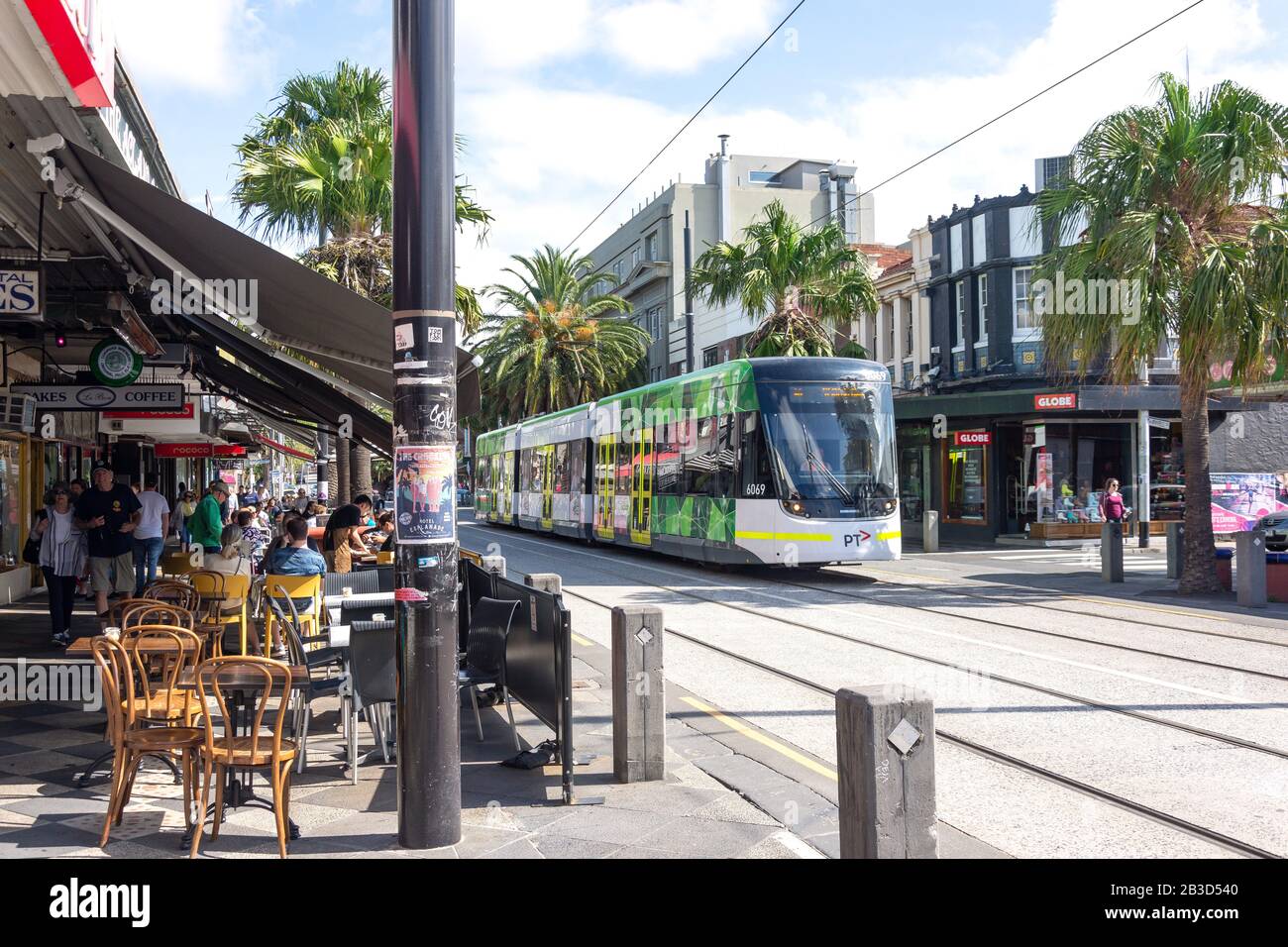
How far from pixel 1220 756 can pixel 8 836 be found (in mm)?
6932

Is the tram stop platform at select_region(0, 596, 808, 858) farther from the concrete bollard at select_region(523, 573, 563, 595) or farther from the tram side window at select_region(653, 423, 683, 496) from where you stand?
the tram side window at select_region(653, 423, 683, 496)

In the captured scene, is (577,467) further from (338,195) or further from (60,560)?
(60,560)

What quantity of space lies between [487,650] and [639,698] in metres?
1.87

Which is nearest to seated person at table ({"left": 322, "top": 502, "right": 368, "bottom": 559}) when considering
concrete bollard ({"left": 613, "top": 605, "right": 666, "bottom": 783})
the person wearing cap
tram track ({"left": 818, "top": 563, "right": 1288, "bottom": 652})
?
the person wearing cap

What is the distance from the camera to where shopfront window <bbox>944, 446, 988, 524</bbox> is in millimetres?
30547

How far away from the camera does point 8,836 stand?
571 cm

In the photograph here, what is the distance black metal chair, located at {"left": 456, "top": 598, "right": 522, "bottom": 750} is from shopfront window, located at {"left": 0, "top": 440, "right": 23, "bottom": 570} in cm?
1020

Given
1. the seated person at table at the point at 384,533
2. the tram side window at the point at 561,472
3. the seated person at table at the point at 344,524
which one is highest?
the tram side window at the point at 561,472

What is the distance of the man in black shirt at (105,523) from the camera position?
12.8 meters

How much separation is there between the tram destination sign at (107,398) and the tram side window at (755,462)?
27.9ft

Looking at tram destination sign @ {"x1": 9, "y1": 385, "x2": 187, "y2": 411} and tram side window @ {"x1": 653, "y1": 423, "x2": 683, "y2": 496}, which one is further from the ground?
tram destination sign @ {"x1": 9, "y1": 385, "x2": 187, "y2": 411}

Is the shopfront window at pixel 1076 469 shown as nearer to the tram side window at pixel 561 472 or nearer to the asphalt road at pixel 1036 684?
the asphalt road at pixel 1036 684

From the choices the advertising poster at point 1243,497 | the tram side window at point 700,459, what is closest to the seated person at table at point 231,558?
the tram side window at point 700,459

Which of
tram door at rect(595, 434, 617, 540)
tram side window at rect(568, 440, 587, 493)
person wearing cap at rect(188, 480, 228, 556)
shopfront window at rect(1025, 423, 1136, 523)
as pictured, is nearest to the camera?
person wearing cap at rect(188, 480, 228, 556)
